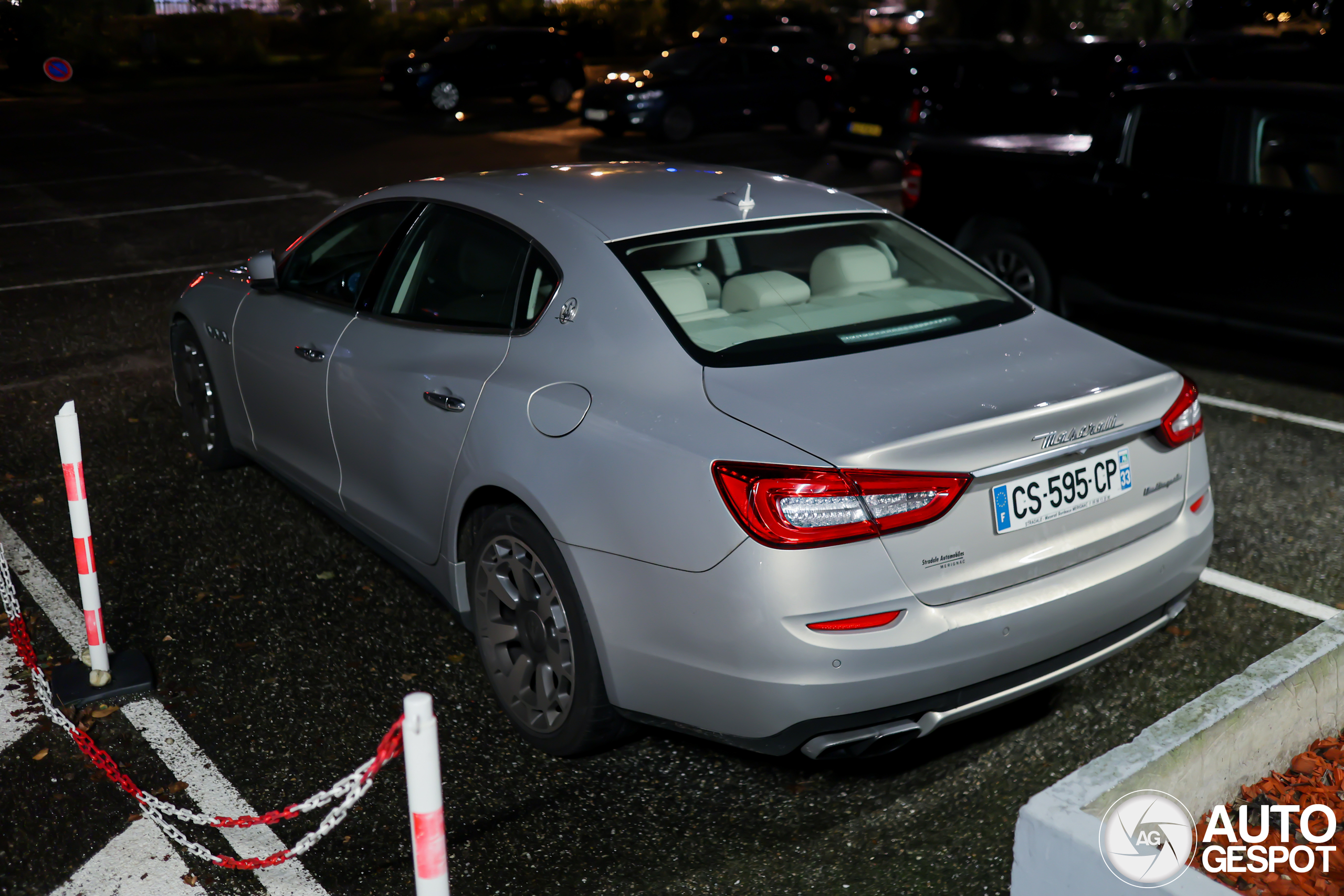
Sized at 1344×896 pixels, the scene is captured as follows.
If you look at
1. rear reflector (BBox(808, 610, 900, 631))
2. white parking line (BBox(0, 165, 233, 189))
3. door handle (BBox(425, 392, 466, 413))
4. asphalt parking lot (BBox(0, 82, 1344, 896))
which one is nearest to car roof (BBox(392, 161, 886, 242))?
door handle (BBox(425, 392, 466, 413))

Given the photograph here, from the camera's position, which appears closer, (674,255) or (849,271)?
(674,255)

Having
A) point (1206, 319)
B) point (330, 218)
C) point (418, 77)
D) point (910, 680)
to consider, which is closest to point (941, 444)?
point (910, 680)

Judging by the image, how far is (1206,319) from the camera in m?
6.94

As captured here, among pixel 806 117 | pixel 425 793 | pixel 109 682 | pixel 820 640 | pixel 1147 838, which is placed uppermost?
pixel 425 793

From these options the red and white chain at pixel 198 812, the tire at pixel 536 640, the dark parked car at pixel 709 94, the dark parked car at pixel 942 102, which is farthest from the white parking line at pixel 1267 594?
the dark parked car at pixel 709 94

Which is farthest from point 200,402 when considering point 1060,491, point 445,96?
point 445,96

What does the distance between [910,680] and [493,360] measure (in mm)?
1573

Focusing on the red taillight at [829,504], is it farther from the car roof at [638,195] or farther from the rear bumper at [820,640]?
the car roof at [638,195]

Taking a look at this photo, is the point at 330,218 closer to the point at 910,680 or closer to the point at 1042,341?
the point at 1042,341

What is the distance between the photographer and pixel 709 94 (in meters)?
19.6

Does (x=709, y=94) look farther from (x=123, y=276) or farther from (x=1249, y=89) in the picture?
(x=1249, y=89)

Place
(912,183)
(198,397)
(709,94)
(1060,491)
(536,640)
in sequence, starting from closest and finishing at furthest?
(1060,491) → (536,640) → (198,397) → (912,183) → (709,94)

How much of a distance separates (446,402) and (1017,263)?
205 inches

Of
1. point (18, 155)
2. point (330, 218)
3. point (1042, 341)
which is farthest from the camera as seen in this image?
point (18, 155)
